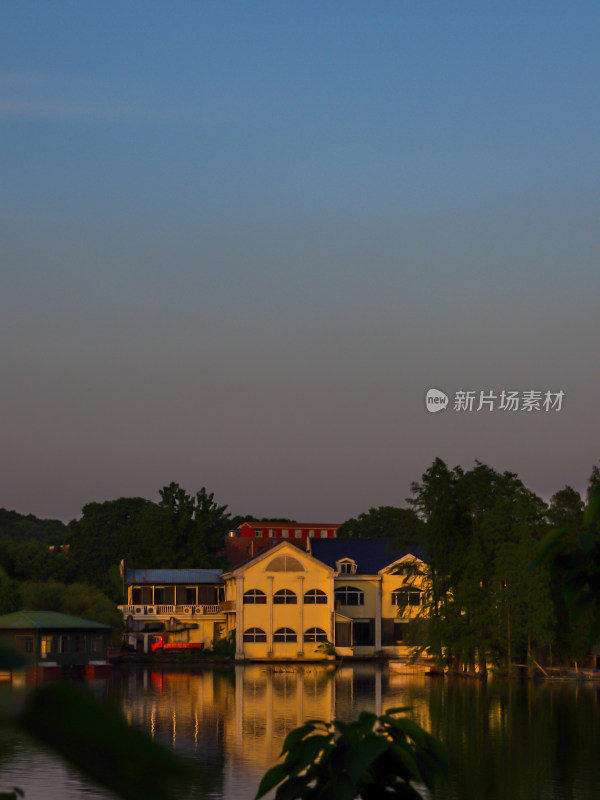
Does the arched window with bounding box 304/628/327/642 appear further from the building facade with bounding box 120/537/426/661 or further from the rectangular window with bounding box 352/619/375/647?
the rectangular window with bounding box 352/619/375/647

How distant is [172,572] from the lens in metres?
63.6

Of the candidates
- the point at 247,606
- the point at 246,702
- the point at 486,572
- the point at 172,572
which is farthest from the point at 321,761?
the point at 172,572

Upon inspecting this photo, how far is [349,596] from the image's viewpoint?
2414 inches

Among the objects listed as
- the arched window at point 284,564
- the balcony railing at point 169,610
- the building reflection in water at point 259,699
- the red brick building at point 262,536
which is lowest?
the building reflection in water at point 259,699

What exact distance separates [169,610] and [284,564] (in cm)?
830

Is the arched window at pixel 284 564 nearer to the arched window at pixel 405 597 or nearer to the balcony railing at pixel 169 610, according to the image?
the balcony railing at pixel 169 610

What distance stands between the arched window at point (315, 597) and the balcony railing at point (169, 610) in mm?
6302

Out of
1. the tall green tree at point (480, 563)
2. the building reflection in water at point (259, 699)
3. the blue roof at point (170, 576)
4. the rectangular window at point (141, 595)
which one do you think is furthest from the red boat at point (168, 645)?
the tall green tree at point (480, 563)

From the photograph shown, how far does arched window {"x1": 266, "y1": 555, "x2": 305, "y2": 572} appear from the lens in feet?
192

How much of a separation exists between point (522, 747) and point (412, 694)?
13662mm

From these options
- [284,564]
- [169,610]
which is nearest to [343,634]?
[284,564]

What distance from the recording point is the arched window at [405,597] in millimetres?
51469

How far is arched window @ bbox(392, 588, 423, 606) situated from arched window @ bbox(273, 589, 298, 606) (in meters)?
6.01

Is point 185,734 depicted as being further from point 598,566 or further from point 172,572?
point 172,572
